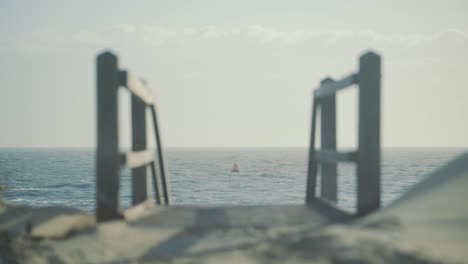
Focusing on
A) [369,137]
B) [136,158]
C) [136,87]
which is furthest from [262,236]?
[136,87]

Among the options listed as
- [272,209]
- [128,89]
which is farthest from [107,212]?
[272,209]

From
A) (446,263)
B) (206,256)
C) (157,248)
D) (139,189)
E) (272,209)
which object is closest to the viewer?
(446,263)

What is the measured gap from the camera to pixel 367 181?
5102mm

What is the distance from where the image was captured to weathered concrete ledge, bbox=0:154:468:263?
135 inches

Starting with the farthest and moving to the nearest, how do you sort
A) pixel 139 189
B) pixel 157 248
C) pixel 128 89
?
1. pixel 139 189
2. pixel 128 89
3. pixel 157 248

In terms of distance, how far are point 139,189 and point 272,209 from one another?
1.92 metres

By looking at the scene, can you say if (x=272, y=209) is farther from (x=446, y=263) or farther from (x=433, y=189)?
(x=446, y=263)

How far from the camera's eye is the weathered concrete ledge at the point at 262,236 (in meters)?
3.43

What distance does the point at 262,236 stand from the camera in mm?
4504

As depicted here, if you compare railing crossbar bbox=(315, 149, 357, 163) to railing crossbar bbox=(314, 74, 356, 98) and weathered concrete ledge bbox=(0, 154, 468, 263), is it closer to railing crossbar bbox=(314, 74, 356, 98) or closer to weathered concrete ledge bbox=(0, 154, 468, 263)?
weathered concrete ledge bbox=(0, 154, 468, 263)

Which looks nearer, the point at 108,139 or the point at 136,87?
the point at 108,139

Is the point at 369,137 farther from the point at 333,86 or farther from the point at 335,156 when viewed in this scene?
the point at 333,86

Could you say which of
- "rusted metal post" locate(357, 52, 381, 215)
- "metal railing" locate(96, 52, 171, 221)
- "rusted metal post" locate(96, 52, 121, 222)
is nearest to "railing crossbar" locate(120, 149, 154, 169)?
"metal railing" locate(96, 52, 171, 221)

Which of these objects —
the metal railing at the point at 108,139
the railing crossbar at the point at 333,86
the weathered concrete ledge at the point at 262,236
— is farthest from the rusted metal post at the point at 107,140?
the railing crossbar at the point at 333,86
